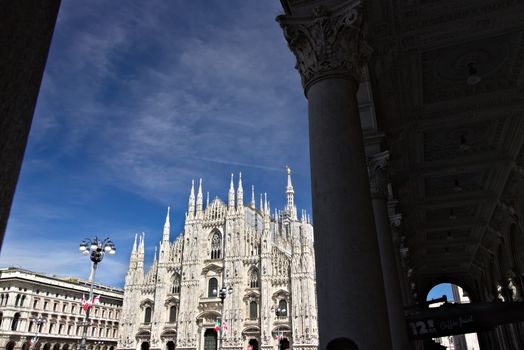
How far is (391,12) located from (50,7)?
22.4ft

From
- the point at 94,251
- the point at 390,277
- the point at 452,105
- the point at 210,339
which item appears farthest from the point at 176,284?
the point at 452,105

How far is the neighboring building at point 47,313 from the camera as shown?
5138 centimetres

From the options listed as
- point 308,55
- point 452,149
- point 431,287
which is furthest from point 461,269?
point 308,55

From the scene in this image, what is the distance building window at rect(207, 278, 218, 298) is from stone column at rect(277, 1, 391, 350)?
50251 mm

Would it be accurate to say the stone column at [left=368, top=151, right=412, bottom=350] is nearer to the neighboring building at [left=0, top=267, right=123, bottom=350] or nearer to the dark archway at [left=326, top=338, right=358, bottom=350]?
the dark archway at [left=326, top=338, right=358, bottom=350]

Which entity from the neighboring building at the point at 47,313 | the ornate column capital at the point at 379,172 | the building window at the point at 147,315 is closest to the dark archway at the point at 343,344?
the ornate column capital at the point at 379,172

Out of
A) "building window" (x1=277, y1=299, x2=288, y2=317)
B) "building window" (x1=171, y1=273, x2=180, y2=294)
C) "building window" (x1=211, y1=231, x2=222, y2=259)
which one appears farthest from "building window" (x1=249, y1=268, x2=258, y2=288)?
"building window" (x1=171, y1=273, x2=180, y2=294)

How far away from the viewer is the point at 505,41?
330 inches

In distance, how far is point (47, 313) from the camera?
183 ft

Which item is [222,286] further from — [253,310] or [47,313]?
[47,313]

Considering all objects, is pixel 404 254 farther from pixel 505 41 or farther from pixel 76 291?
pixel 76 291

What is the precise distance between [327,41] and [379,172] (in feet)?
15.3

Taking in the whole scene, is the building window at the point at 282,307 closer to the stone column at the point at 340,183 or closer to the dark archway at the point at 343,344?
the stone column at the point at 340,183

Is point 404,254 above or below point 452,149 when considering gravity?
below
